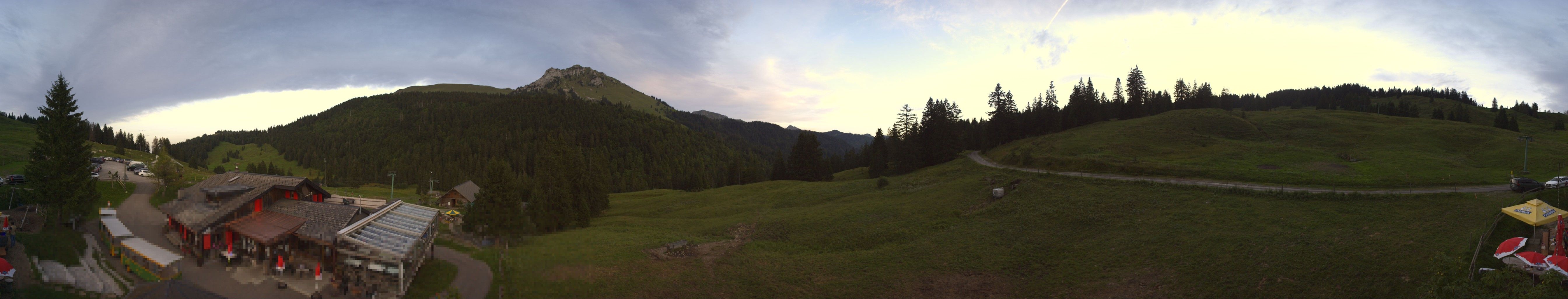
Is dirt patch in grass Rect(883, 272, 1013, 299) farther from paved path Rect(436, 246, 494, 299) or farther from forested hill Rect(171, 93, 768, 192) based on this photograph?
forested hill Rect(171, 93, 768, 192)

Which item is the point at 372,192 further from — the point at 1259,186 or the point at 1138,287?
the point at 1259,186

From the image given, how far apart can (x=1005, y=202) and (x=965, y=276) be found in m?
15.7

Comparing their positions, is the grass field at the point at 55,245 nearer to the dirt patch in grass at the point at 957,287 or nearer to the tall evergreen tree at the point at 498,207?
the tall evergreen tree at the point at 498,207

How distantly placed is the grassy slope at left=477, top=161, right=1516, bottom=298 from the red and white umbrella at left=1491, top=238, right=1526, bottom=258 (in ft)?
4.04

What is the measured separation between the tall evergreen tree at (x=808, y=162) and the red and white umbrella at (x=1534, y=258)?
66734mm

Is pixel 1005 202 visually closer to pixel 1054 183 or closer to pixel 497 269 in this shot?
pixel 1054 183

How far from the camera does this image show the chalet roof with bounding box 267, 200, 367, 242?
22094mm

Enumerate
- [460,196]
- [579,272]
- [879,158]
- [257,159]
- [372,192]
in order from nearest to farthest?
[579,272], [460,196], [879,158], [372,192], [257,159]

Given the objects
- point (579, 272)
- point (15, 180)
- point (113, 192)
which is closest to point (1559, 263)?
point (579, 272)

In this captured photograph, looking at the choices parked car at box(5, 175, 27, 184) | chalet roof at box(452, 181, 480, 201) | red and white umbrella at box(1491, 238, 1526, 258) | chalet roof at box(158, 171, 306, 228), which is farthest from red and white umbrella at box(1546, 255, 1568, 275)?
parked car at box(5, 175, 27, 184)

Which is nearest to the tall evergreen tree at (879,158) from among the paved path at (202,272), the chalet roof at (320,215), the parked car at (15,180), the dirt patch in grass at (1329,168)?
the dirt patch in grass at (1329,168)

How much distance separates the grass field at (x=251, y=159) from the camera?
6176 inches

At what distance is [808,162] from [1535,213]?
225 ft

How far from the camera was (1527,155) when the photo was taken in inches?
1727
